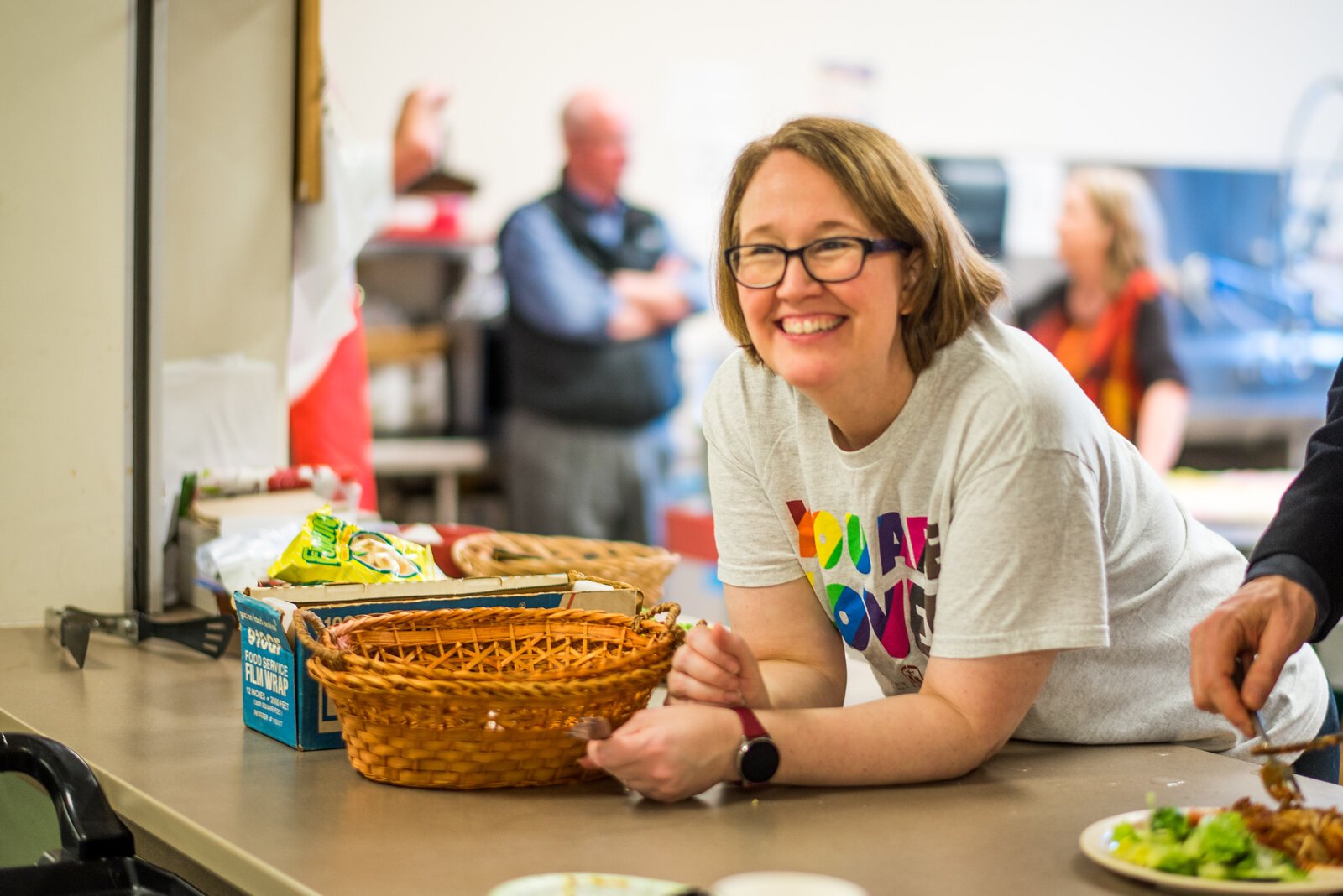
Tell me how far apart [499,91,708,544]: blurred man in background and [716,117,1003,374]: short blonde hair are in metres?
3.65

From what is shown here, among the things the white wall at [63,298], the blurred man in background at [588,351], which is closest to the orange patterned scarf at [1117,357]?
the blurred man in background at [588,351]

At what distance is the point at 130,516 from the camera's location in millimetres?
2207

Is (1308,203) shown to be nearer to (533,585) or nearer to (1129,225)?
(1129,225)

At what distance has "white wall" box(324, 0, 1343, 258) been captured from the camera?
5828 mm

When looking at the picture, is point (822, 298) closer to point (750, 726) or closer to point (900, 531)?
point (900, 531)

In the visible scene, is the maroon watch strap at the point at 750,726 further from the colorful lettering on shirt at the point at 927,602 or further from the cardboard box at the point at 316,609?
the cardboard box at the point at 316,609

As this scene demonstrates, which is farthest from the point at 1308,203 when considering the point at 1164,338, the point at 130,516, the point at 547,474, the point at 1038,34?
the point at 130,516

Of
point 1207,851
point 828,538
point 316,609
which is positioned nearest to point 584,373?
point 316,609

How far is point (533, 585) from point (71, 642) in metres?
0.69

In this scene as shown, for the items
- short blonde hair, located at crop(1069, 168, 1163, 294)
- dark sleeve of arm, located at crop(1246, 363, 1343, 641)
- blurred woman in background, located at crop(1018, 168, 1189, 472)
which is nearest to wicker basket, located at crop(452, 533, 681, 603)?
dark sleeve of arm, located at crop(1246, 363, 1343, 641)

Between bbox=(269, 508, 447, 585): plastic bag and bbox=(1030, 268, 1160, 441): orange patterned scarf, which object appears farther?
bbox=(1030, 268, 1160, 441): orange patterned scarf

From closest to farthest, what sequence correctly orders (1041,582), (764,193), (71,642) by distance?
(1041,582), (764,193), (71,642)

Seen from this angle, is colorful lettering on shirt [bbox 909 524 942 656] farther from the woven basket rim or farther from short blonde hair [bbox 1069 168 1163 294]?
short blonde hair [bbox 1069 168 1163 294]

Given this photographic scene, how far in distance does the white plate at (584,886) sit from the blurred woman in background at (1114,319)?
4603 millimetres
